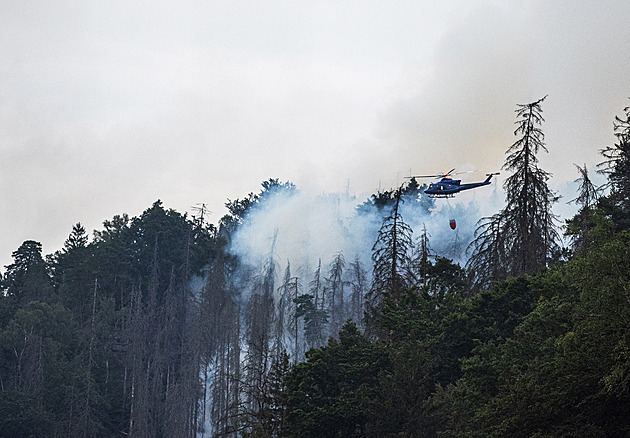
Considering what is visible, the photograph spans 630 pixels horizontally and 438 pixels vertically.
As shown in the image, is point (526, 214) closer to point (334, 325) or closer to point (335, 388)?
point (335, 388)

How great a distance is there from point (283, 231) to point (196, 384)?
36.5 metres

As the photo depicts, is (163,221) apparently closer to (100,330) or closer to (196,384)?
(100,330)

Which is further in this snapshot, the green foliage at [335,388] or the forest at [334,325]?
the green foliage at [335,388]

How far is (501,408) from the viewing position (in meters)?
25.2

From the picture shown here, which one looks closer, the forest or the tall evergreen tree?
the forest

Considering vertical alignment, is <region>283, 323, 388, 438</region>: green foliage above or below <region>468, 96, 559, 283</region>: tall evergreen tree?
below

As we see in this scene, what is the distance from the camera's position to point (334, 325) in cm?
10350

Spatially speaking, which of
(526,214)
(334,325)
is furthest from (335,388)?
(334,325)

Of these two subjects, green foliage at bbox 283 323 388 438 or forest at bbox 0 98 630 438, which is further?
green foliage at bbox 283 323 388 438

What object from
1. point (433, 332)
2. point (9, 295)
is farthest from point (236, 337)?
point (433, 332)

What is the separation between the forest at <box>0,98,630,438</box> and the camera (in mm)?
24391

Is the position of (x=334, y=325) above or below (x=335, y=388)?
above

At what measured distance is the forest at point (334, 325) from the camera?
24.4 metres

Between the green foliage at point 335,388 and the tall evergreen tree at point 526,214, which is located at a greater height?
the tall evergreen tree at point 526,214
